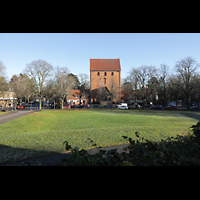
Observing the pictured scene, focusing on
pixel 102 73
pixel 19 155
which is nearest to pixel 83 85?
pixel 102 73

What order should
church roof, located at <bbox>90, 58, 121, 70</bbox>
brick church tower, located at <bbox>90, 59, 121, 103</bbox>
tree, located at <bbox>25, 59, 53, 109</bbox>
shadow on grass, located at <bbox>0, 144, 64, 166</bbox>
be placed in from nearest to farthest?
shadow on grass, located at <bbox>0, 144, 64, 166</bbox> < tree, located at <bbox>25, 59, 53, 109</bbox> < brick church tower, located at <bbox>90, 59, 121, 103</bbox> < church roof, located at <bbox>90, 58, 121, 70</bbox>

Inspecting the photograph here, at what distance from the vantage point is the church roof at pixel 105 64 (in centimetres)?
6631

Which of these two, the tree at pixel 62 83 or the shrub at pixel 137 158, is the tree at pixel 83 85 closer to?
the tree at pixel 62 83

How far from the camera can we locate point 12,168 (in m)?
1.48

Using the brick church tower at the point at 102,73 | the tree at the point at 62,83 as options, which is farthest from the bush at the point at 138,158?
the brick church tower at the point at 102,73

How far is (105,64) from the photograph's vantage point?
222 ft

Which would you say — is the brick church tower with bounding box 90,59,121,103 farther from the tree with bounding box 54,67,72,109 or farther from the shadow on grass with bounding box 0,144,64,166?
the shadow on grass with bounding box 0,144,64,166

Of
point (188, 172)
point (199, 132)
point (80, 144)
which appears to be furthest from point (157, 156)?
point (80, 144)

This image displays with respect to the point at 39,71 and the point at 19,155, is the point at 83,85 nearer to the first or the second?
the point at 39,71

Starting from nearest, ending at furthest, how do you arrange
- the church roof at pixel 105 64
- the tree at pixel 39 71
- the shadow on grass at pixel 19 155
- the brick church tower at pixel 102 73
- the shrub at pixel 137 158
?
the shrub at pixel 137 158
the shadow on grass at pixel 19 155
the tree at pixel 39 71
the brick church tower at pixel 102 73
the church roof at pixel 105 64

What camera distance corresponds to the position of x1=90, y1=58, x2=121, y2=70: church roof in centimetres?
6631

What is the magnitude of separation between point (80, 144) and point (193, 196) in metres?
6.65

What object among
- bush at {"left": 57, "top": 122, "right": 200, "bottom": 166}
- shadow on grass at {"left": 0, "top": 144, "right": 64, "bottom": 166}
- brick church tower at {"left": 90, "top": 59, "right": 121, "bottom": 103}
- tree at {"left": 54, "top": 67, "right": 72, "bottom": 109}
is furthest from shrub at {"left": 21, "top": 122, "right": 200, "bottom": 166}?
brick church tower at {"left": 90, "top": 59, "right": 121, "bottom": 103}
